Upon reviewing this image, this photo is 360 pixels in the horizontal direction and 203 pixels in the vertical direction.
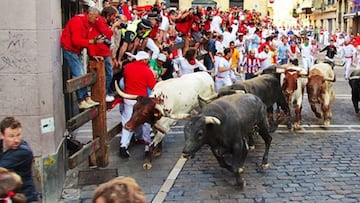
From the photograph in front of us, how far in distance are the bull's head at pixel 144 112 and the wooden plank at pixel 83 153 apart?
60 cm

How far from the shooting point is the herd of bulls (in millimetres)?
7980

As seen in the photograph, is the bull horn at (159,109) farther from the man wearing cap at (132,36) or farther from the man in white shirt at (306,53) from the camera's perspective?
the man in white shirt at (306,53)

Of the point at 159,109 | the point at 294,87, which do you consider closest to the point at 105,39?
the point at 159,109

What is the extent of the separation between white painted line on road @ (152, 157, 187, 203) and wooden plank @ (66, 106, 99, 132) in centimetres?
166

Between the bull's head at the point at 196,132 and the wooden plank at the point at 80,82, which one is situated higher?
the wooden plank at the point at 80,82

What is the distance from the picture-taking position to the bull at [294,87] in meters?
12.0

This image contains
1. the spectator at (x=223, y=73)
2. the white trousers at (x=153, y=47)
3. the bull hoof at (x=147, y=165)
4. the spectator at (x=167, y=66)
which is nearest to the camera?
the bull hoof at (x=147, y=165)

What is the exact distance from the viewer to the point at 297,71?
12047 mm

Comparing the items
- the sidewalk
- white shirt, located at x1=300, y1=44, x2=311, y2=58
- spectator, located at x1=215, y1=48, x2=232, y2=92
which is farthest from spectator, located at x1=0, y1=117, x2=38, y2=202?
white shirt, located at x1=300, y1=44, x2=311, y2=58

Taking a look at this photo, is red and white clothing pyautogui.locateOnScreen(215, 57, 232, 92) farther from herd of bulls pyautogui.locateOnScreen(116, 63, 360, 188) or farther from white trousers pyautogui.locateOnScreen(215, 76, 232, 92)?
herd of bulls pyautogui.locateOnScreen(116, 63, 360, 188)

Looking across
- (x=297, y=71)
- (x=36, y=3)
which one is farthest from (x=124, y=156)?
(x=297, y=71)

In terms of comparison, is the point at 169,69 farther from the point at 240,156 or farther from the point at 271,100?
the point at 240,156

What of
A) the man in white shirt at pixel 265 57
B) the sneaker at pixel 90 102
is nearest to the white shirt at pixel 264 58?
the man in white shirt at pixel 265 57

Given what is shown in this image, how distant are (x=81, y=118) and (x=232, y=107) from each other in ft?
8.08
